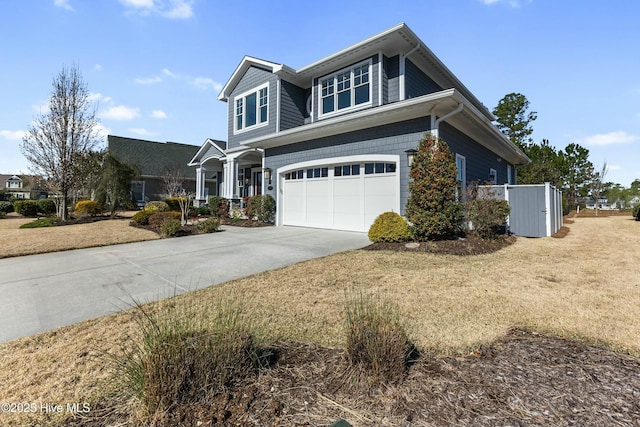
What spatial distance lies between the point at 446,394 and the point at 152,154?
3063 centimetres

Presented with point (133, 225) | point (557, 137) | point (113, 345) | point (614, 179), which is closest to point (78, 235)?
point (133, 225)

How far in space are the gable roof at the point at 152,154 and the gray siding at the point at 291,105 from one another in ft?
53.4

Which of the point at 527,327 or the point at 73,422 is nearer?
the point at 73,422

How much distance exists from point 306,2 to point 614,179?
40805 millimetres

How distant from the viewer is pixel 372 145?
9.70m

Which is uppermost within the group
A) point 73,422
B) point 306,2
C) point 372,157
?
point 306,2

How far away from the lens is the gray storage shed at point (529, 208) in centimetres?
929

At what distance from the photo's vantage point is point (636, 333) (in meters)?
2.97

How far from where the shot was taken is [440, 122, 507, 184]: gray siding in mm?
9387

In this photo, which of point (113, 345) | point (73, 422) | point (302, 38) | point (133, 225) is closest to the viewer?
point (73, 422)

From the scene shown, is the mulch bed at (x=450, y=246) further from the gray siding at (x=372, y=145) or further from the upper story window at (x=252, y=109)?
the upper story window at (x=252, y=109)

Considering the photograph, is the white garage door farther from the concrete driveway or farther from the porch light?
the concrete driveway

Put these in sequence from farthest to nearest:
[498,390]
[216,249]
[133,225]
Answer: [133,225], [216,249], [498,390]

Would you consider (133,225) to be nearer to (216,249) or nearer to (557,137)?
(216,249)
